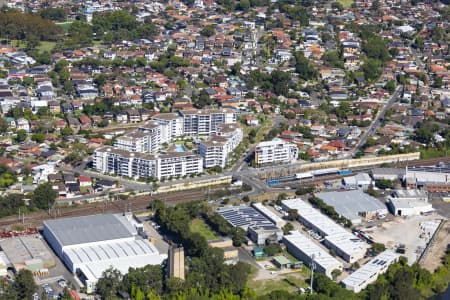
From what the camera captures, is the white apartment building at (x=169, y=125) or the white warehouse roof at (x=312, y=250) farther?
the white apartment building at (x=169, y=125)

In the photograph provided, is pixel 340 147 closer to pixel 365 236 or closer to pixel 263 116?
pixel 263 116

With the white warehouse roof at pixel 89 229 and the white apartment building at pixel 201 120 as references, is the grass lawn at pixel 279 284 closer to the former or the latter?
the white warehouse roof at pixel 89 229

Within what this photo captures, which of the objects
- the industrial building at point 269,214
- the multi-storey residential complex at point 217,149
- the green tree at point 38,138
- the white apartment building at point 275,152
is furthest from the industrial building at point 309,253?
the green tree at point 38,138

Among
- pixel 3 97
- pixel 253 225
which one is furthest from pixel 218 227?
pixel 3 97

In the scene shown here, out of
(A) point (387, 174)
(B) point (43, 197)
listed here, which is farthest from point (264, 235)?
(A) point (387, 174)

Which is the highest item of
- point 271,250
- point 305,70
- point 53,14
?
point 53,14

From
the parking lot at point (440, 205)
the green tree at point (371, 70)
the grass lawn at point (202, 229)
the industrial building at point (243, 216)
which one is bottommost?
the parking lot at point (440, 205)

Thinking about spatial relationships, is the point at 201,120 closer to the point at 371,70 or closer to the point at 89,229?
the point at 89,229
